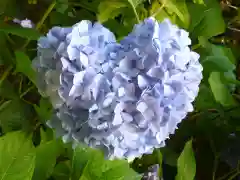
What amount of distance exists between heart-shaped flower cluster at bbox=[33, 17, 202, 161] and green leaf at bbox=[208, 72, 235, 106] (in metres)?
0.24

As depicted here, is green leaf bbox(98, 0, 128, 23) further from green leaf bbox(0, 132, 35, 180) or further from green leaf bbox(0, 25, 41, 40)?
green leaf bbox(0, 132, 35, 180)

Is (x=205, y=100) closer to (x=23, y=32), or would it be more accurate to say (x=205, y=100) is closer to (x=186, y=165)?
(x=186, y=165)

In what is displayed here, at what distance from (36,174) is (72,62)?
7.9 inches

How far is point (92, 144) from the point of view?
52cm

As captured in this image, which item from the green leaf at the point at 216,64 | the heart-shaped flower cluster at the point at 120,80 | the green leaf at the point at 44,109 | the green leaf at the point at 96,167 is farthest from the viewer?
the green leaf at the point at 216,64

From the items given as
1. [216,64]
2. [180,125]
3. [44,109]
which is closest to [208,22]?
[216,64]

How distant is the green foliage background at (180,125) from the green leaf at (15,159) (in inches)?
1.4

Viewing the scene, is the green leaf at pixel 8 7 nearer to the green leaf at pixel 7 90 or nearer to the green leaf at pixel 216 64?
the green leaf at pixel 7 90

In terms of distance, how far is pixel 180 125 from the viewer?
82 centimetres

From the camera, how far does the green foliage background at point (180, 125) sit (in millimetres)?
652

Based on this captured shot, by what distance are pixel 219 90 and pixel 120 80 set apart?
0.32m

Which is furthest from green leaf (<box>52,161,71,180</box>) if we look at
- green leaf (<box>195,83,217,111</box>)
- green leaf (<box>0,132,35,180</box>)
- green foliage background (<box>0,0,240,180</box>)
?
green leaf (<box>195,83,217,111</box>)

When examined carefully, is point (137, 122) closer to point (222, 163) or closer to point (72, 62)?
point (72, 62)

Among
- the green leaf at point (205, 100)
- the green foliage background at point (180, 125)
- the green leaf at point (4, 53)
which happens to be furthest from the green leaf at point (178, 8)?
the green leaf at point (4, 53)
